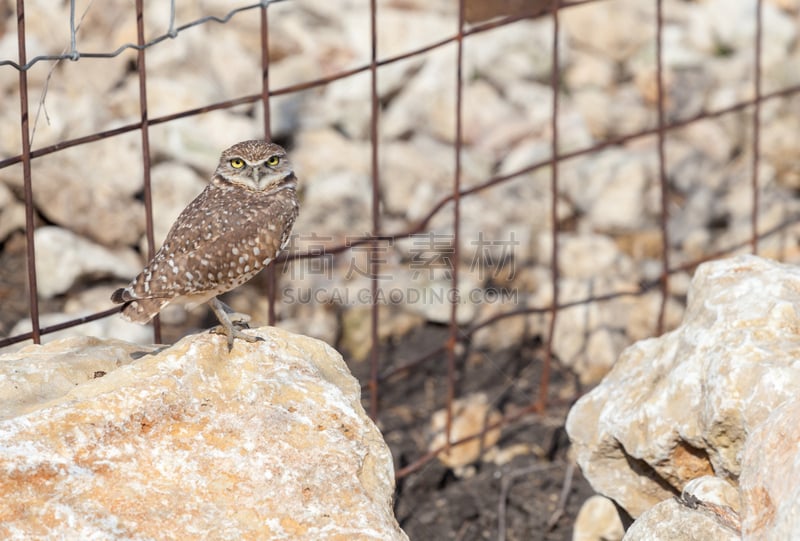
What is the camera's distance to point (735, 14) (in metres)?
9.51

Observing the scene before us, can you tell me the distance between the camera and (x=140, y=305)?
12.7ft

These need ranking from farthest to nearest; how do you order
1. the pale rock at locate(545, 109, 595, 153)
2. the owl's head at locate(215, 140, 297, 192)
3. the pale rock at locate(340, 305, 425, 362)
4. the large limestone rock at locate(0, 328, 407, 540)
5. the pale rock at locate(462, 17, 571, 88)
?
the pale rock at locate(462, 17, 571, 88), the pale rock at locate(545, 109, 595, 153), the pale rock at locate(340, 305, 425, 362), the owl's head at locate(215, 140, 297, 192), the large limestone rock at locate(0, 328, 407, 540)

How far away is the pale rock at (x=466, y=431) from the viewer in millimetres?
5918

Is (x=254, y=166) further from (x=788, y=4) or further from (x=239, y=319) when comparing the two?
(x=788, y=4)

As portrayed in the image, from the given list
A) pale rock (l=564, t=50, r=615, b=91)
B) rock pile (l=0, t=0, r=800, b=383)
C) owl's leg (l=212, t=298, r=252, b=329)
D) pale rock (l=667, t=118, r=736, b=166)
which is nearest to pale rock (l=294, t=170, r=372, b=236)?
rock pile (l=0, t=0, r=800, b=383)

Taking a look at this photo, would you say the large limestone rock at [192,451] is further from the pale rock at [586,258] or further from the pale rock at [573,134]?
the pale rock at [573,134]

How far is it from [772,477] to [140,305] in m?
2.02

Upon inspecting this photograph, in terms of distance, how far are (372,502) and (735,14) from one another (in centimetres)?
734

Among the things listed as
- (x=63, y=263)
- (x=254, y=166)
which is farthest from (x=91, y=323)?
(x=254, y=166)

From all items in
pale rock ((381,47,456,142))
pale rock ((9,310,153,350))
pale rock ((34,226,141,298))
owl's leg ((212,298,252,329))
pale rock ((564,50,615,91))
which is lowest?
pale rock ((9,310,153,350))

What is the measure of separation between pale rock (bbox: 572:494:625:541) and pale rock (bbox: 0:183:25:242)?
134 inches

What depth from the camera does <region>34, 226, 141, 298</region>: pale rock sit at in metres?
6.27

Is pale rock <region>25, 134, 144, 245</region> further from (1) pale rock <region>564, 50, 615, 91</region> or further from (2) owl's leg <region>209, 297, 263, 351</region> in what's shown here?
(1) pale rock <region>564, 50, 615, 91</region>

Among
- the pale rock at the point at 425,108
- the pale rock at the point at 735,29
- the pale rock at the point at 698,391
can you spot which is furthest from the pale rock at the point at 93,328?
the pale rock at the point at 735,29
